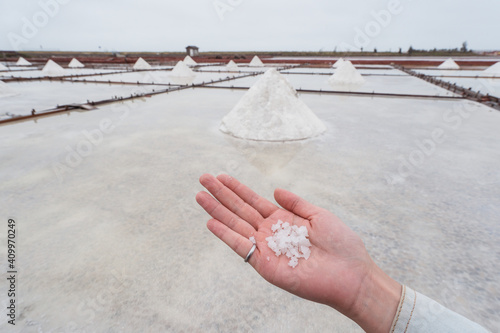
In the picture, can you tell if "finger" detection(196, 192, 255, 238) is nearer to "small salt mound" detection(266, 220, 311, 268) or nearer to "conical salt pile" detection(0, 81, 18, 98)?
"small salt mound" detection(266, 220, 311, 268)

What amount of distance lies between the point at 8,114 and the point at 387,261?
10200 millimetres

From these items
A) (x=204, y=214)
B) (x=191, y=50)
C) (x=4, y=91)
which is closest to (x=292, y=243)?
(x=204, y=214)

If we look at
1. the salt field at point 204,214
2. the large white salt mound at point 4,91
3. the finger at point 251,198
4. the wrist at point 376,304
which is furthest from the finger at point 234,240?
the large white salt mound at point 4,91

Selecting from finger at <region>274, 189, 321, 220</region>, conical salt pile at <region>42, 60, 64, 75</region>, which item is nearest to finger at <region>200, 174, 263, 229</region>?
finger at <region>274, 189, 321, 220</region>

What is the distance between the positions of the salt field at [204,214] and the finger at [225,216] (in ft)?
1.69

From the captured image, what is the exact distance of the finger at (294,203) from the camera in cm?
198

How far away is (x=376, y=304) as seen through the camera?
144 centimetres

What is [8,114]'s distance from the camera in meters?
7.48

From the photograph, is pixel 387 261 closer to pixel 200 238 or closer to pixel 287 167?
pixel 200 238

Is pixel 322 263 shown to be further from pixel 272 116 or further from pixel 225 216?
pixel 272 116

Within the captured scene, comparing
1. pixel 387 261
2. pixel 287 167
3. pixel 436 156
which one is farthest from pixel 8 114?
pixel 436 156

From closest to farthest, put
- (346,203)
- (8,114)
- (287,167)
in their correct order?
(346,203), (287,167), (8,114)

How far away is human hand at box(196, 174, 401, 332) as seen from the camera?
1461 mm

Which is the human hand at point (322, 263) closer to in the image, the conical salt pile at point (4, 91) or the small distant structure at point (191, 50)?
the conical salt pile at point (4, 91)
